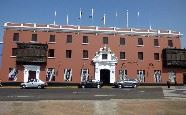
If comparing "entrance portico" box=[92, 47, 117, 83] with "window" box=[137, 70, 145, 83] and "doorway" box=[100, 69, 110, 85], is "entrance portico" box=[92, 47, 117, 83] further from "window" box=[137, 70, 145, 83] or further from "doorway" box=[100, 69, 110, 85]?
"window" box=[137, 70, 145, 83]

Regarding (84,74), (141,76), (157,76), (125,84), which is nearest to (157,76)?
(157,76)

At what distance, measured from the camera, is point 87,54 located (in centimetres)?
5525

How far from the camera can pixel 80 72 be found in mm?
54531

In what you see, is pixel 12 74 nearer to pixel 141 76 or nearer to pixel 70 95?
pixel 141 76

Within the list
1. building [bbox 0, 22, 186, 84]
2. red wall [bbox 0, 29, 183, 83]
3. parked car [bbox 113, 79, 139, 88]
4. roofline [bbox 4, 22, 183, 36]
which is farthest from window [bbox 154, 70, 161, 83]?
parked car [bbox 113, 79, 139, 88]

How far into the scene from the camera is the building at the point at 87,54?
53375 mm

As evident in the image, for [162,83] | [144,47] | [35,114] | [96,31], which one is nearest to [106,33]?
[96,31]

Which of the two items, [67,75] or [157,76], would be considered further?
[157,76]

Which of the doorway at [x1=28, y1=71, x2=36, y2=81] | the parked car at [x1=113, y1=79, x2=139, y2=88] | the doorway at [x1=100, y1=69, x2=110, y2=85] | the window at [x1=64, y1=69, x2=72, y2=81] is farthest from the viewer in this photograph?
the doorway at [x1=100, y1=69, x2=110, y2=85]

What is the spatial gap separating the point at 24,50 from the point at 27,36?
2.55m

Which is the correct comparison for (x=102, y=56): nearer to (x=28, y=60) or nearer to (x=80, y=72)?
(x=80, y=72)

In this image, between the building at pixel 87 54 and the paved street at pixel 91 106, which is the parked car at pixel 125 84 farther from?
the paved street at pixel 91 106

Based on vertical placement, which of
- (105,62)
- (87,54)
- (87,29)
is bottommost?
(105,62)

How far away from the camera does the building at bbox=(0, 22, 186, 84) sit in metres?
53.4
